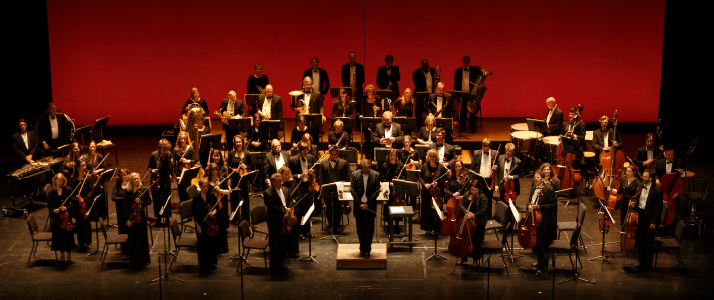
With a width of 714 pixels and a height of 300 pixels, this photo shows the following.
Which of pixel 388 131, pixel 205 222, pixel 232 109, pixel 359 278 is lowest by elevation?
pixel 359 278

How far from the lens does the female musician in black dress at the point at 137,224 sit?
325 inches

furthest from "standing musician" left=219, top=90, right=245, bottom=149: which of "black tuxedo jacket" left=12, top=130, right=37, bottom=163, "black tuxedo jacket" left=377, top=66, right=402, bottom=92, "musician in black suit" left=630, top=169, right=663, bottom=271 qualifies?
"musician in black suit" left=630, top=169, right=663, bottom=271

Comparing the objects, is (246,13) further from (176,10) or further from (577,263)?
(577,263)

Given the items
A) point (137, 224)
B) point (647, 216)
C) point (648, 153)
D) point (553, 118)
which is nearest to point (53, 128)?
point (137, 224)

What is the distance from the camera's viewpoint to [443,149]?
9930 mm

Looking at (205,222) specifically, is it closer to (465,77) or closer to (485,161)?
(485,161)

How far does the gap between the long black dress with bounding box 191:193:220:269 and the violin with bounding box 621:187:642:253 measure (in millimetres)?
4764

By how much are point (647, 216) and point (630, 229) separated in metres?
0.35

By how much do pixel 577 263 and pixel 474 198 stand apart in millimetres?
1525

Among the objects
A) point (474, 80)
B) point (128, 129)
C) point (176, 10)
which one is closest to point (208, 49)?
point (176, 10)

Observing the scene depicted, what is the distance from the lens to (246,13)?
14703mm

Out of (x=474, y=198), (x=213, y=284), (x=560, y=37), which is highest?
(x=560, y=37)

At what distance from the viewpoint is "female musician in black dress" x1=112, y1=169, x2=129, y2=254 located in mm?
8461

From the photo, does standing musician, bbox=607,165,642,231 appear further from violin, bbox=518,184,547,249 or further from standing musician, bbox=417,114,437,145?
standing musician, bbox=417,114,437,145
